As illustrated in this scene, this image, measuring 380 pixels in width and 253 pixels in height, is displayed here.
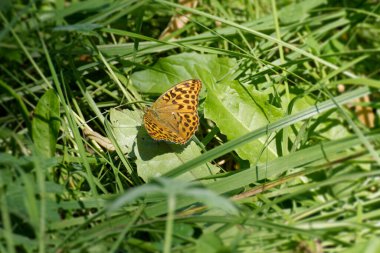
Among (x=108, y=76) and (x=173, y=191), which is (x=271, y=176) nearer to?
(x=173, y=191)

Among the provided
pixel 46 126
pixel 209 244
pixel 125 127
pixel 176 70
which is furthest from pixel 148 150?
pixel 209 244

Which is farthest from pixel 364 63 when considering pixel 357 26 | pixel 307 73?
pixel 307 73

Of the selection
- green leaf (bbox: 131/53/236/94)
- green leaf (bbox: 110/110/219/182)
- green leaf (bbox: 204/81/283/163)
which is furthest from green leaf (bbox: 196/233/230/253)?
green leaf (bbox: 131/53/236/94)

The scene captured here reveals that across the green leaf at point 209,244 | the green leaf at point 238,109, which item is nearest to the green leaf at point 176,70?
the green leaf at point 238,109

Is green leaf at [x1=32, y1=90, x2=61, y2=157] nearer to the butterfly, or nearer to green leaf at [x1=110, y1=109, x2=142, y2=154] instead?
green leaf at [x1=110, y1=109, x2=142, y2=154]

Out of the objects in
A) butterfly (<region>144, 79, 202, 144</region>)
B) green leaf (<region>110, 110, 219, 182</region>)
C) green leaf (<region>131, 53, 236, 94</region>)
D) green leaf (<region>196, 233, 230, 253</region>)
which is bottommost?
green leaf (<region>196, 233, 230, 253</region>)

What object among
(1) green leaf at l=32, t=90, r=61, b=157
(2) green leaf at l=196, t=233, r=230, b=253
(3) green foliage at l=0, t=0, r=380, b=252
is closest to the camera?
(2) green leaf at l=196, t=233, r=230, b=253

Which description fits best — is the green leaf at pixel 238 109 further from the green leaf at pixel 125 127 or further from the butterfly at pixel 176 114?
the green leaf at pixel 125 127
